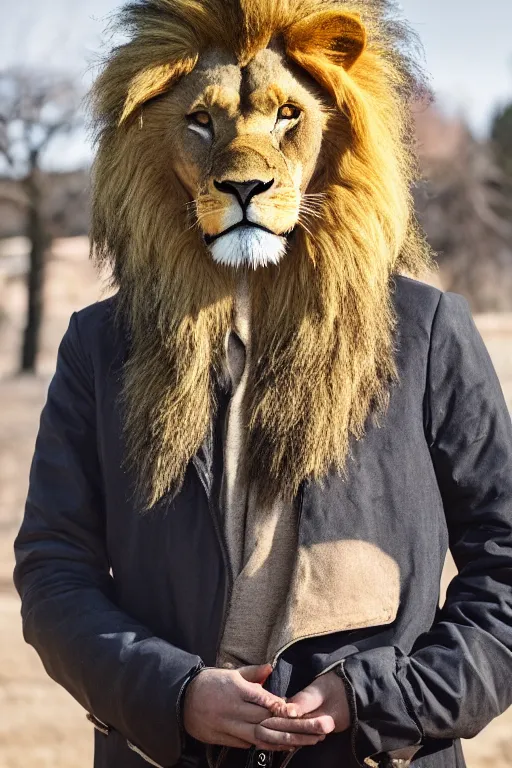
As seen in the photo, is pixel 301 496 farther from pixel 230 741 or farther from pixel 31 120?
pixel 31 120

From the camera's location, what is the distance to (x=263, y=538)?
1550 mm

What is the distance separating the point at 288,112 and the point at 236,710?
889 mm

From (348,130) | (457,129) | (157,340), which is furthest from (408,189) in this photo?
(457,129)

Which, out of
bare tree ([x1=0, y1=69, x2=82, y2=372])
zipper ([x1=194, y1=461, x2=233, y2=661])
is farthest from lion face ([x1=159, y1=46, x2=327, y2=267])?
bare tree ([x1=0, y1=69, x2=82, y2=372])

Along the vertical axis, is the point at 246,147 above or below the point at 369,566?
above

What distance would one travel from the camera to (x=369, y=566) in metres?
1.54

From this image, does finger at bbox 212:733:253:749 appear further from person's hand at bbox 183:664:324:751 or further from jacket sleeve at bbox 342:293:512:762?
jacket sleeve at bbox 342:293:512:762

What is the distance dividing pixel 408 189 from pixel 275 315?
1.04 ft

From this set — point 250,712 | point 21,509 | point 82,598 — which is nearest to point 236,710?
point 250,712

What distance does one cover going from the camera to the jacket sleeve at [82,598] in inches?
59.3

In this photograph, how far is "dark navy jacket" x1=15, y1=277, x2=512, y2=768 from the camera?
1497 millimetres

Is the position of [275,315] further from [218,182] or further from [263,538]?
[263,538]

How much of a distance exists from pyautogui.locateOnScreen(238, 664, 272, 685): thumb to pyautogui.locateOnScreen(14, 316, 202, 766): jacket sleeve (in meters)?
0.07

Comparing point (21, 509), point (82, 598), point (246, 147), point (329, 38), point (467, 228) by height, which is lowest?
point (21, 509)
